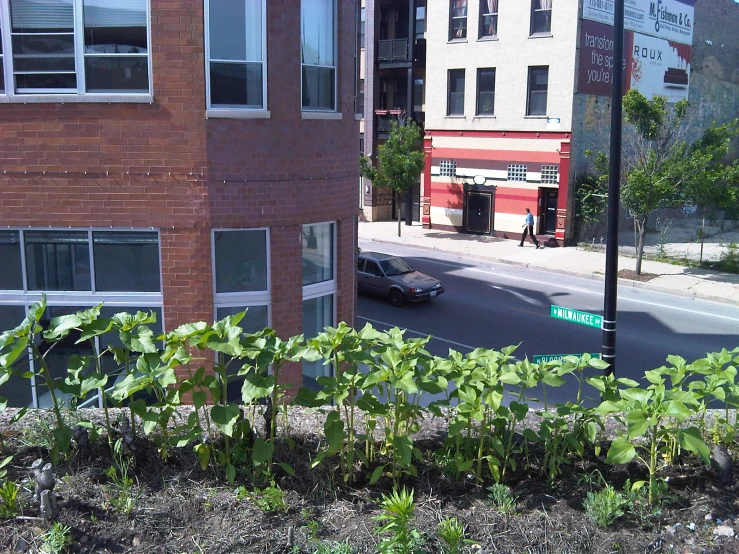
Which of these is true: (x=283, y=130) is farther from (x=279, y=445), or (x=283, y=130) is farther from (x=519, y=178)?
(x=519, y=178)

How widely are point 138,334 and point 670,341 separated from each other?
15.9 meters

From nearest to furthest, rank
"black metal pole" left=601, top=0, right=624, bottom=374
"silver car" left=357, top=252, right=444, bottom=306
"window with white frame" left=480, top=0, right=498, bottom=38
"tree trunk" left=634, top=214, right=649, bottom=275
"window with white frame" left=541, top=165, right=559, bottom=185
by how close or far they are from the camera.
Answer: "black metal pole" left=601, top=0, right=624, bottom=374
"silver car" left=357, top=252, right=444, bottom=306
"tree trunk" left=634, top=214, right=649, bottom=275
"window with white frame" left=541, top=165, right=559, bottom=185
"window with white frame" left=480, top=0, right=498, bottom=38

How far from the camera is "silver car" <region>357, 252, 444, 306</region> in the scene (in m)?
21.6

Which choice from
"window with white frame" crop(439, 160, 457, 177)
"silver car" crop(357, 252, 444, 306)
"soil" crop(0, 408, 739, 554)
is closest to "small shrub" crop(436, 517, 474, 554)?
"soil" crop(0, 408, 739, 554)

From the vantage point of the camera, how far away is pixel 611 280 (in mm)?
8188

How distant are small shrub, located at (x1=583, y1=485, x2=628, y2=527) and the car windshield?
17794mm

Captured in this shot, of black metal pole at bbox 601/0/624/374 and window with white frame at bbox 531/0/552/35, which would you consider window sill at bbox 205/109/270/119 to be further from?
window with white frame at bbox 531/0/552/35

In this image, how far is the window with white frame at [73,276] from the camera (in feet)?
30.3

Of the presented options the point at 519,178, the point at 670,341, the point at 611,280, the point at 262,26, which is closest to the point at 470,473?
the point at 611,280

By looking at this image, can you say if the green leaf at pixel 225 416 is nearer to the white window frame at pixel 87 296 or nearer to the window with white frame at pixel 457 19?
the white window frame at pixel 87 296

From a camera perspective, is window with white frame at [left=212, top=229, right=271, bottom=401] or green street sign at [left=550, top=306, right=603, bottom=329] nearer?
green street sign at [left=550, top=306, right=603, bottom=329]

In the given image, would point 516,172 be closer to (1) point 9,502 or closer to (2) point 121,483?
(2) point 121,483

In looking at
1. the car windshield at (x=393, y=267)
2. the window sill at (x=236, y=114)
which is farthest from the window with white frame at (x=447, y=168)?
the window sill at (x=236, y=114)

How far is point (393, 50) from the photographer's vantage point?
3844 cm
